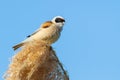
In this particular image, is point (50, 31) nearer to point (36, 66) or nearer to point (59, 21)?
point (59, 21)

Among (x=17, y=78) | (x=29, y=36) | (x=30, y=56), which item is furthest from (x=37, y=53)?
(x=29, y=36)

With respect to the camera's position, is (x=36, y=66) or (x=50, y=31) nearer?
(x=36, y=66)

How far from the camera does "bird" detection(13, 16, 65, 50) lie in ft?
21.6

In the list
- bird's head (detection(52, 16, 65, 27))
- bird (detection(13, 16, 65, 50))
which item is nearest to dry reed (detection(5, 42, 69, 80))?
bird (detection(13, 16, 65, 50))

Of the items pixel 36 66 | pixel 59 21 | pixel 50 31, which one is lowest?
pixel 36 66

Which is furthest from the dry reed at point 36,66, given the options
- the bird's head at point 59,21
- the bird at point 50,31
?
the bird's head at point 59,21

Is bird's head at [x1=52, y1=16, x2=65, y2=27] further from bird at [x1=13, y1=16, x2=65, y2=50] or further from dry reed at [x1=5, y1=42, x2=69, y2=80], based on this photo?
dry reed at [x1=5, y1=42, x2=69, y2=80]

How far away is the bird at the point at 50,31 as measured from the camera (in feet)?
21.6

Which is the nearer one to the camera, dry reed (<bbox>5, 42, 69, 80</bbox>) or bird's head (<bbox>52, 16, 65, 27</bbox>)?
dry reed (<bbox>5, 42, 69, 80</bbox>)

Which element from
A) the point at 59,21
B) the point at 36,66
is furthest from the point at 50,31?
the point at 36,66

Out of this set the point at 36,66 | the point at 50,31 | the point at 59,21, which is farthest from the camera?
the point at 59,21

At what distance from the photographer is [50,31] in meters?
6.88

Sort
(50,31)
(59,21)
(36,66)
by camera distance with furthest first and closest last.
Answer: (59,21) → (50,31) → (36,66)

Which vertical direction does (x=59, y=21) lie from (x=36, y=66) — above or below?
above
